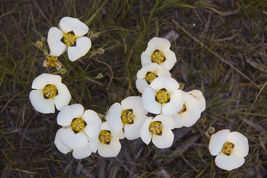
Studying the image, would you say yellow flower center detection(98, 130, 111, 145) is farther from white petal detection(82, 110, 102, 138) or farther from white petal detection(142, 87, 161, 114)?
white petal detection(142, 87, 161, 114)

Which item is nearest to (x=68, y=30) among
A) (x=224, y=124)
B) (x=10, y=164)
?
(x=10, y=164)

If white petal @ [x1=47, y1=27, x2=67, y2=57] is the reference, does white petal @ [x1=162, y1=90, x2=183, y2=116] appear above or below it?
below

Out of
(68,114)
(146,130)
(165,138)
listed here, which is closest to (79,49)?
(68,114)

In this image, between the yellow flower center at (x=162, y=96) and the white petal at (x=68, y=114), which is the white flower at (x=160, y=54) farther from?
the white petal at (x=68, y=114)

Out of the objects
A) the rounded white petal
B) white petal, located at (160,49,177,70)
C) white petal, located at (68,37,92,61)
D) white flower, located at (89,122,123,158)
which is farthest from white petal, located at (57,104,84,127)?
the rounded white petal

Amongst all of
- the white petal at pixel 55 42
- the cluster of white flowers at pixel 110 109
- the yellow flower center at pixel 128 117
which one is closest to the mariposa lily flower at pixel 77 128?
the cluster of white flowers at pixel 110 109

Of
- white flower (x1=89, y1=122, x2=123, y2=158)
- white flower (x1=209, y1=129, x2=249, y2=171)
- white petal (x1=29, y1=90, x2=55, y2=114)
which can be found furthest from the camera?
white flower (x1=209, y1=129, x2=249, y2=171)
